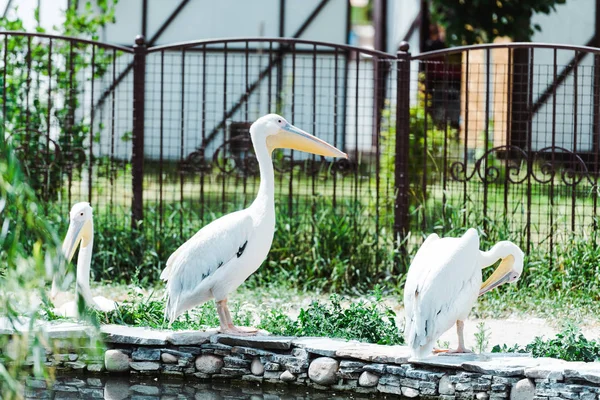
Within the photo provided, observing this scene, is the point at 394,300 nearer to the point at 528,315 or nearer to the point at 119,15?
the point at 528,315

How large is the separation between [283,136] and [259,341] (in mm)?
1338

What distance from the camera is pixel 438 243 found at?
5.59m

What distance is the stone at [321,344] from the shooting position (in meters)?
5.54

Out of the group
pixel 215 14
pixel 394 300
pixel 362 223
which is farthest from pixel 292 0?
pixel 394 300

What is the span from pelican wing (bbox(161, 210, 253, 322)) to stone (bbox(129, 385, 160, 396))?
1.43 feet

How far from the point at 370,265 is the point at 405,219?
1.67ft

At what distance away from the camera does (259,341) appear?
5684mm

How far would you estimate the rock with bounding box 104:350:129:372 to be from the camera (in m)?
5.82

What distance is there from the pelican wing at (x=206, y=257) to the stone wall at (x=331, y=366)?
0.79 ft

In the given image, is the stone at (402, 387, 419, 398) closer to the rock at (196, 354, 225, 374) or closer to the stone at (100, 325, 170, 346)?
the rock at (196, 354, 225, 374)

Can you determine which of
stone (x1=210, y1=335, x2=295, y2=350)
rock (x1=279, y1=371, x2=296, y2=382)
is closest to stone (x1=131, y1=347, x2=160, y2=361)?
stone (x1=210, y1=335, x2=295, y2=350)

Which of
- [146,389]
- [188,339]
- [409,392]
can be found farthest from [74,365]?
[409,392]

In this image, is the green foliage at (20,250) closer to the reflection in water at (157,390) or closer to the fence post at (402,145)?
the reflection in water at (157,390)

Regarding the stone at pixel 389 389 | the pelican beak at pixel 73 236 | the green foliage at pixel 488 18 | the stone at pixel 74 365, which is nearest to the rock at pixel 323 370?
the stone at pixel 389 389
